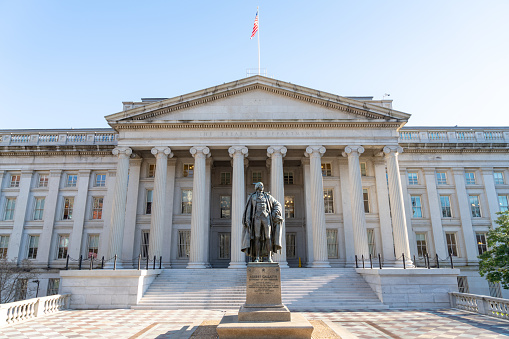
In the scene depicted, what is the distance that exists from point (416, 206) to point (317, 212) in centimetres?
1206

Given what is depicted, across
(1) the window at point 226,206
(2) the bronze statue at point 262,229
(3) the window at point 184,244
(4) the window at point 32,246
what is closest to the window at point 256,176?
(1) the window at point 226,206

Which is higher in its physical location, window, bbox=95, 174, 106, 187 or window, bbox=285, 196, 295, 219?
window, bbox=95, 174, 106, 187

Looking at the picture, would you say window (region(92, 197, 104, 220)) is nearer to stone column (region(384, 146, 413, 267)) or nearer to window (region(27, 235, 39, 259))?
window (region(27, 235, 39, 259))

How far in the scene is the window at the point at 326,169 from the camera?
31406 millimetres

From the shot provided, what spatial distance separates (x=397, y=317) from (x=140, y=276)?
44.5ft

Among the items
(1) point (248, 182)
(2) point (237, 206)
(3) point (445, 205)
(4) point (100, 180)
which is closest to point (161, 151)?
(2) point (237, 206)

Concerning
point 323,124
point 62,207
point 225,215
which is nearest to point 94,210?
point 62,207

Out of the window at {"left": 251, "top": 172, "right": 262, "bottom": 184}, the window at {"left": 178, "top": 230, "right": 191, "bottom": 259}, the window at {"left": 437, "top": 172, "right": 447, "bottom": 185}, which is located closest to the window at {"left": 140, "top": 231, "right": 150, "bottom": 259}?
the window at {"left": 178, "top": 230, "right": 191, "bottom": 259}

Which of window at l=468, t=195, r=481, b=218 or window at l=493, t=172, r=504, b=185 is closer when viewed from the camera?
window at l=468, t=195, r=481, b=218

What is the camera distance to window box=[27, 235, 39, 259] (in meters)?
30.3

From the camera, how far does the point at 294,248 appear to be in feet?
101

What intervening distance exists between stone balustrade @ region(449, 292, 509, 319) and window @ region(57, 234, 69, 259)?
2989 centimetres

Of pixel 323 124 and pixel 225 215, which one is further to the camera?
pixel 225 215

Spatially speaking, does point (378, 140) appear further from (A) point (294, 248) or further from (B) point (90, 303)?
(B) point (90, 303)
